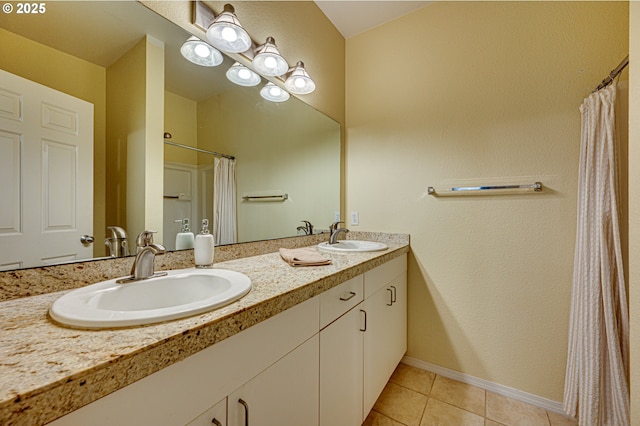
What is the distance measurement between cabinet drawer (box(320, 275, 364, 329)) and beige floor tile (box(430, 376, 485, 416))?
0.92 m

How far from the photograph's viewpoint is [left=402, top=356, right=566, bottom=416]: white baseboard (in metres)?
1.39

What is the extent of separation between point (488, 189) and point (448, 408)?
4.13 ft

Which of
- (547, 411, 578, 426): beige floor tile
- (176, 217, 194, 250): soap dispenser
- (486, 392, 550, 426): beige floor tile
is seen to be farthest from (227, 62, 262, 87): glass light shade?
(547, 411, 578, 426): beige floor tile

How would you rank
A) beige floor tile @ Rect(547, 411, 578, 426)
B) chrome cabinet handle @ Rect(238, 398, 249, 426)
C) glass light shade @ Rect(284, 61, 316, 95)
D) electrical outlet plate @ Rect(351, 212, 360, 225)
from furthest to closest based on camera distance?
1. electrical outlet plate @ Rect(351, 212, 360, 225)
2. glass light shade @ Rect(284, 61, 316, 95)
3. beige floor tile @ Rect(547, 411, 578, 426)
4. chrome cabinet handle @ Rect(238, 398, 249, 426)

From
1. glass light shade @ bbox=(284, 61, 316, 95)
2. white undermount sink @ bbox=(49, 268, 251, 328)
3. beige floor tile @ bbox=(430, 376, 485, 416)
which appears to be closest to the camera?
white undermount sink @ bbox=(49, 268, 251, 328)

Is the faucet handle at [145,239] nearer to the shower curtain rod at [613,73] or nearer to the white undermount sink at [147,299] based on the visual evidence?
the white undermount sink at [147,299]

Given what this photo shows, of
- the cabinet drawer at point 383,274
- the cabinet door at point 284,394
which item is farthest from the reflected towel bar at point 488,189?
the cabinet door at point 284,394

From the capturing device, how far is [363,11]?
71.8 inches

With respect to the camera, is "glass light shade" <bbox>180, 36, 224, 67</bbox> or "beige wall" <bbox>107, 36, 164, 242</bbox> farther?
"glass light shade" <bbox>180, 36, 224, 67</bbox>

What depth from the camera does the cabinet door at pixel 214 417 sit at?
20.6 inches

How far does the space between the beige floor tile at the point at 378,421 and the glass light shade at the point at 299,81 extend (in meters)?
1.91

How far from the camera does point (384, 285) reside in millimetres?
1434

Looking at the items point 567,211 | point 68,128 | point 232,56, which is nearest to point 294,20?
point 232,56

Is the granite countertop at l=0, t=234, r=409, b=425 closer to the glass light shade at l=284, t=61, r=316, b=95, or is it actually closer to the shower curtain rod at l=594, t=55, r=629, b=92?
the glass light shade at l=284, t=61, r=316, b=95
